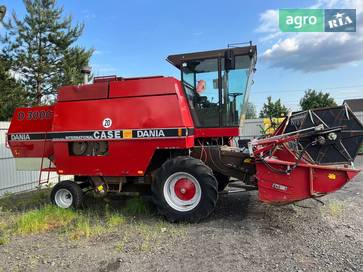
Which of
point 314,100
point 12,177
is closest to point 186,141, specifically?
point 12,177

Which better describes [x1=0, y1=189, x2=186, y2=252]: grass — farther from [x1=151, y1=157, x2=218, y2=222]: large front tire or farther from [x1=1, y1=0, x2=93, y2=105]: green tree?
[x1=1, y1=0, x2=93, y2=105]: green tree

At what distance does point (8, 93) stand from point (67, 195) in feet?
50.7

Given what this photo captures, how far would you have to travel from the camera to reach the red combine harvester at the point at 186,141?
19.0 ft

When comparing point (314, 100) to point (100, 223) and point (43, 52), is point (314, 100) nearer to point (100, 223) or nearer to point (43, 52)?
point (43, 52)

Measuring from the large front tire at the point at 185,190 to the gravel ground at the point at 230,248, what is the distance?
244 mm

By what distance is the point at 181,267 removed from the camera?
4.46 meters

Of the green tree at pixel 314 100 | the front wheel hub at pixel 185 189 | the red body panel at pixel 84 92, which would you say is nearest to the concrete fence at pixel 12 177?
the red body panel at pixel 84 92

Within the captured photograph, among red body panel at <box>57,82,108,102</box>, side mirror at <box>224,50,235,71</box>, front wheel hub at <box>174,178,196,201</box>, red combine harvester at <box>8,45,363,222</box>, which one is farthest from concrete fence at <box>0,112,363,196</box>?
front wheel hub at <box>174,178,196,201</box>

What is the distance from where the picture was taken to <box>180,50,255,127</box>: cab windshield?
6.83m

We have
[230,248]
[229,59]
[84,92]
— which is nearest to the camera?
[230,248]

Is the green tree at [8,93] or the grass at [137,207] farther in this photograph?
the green tree at [8,93]

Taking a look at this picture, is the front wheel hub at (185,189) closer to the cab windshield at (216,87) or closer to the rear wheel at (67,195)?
the cab windshield at (216,87)

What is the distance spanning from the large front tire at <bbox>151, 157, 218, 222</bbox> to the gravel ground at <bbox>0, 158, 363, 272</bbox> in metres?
0.24

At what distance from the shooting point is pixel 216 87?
6.83 meters
